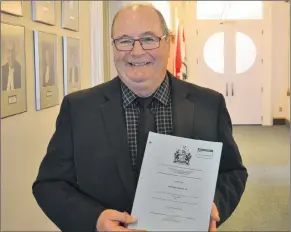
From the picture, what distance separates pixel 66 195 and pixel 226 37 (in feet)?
30.1

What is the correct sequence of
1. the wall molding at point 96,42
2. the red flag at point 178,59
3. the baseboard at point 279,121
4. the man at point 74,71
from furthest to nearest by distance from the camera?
the baseboard at point 279,121 < the red flag at point 178,59 < the wall molding at point 96,42 < the man at point 74,71

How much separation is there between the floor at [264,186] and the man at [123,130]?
118 inches

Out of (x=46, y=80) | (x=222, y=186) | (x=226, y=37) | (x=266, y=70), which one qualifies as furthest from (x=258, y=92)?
(x=222, y=186)

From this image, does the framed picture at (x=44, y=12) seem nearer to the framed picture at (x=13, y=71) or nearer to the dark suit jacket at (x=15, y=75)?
the framed picture at (x=13, y=71)

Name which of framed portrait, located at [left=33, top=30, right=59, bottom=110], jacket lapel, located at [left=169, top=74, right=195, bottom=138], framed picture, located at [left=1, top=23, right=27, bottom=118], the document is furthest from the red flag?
the document

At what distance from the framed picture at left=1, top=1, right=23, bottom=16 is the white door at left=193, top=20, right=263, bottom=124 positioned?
26.1ft

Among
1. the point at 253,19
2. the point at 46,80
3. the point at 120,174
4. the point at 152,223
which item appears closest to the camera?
the point at 152,223

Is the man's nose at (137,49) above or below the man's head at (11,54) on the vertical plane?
below

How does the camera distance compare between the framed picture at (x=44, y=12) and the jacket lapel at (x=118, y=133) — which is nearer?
the jacket lapel at (x=118, y=133)

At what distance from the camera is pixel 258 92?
33.8 ft

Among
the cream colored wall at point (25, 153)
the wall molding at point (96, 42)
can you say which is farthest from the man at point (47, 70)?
the wall molding at point (96, 42)

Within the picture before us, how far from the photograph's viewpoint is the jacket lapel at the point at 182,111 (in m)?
1.34

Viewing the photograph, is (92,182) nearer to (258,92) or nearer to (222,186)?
(222,186)

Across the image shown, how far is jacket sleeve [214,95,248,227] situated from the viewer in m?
1.35
